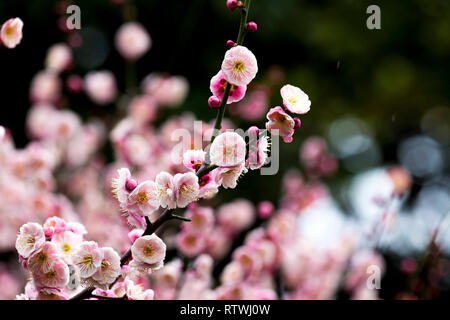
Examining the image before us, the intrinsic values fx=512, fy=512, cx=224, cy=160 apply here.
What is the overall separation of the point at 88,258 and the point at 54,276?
62mm

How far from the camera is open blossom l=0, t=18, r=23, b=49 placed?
100 centimetres

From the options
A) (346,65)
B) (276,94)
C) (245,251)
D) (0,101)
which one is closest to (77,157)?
(0,101)

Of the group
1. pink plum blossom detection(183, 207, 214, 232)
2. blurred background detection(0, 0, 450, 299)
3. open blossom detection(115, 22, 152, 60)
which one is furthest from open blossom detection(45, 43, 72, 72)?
pink plum blossom detection(183, 207, 214, 232)

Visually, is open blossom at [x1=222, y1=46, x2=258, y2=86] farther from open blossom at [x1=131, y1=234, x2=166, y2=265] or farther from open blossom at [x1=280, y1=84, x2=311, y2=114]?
open blossom at [x1=131, y1=234, x2=166, y2=265]

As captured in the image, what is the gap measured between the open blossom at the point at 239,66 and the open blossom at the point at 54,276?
38 centimetres

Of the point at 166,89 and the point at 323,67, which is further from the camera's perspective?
the point at 323,67

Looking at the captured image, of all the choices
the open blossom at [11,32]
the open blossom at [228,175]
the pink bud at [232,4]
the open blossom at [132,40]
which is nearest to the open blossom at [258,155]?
the open blossom at [228,175]

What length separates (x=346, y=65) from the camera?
3.66 m

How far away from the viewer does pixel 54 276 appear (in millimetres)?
784

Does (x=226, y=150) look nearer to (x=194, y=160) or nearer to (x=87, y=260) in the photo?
(x=194, y=160)

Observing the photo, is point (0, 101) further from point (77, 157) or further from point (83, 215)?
point (83, 215)

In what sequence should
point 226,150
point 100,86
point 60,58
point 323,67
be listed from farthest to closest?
point 323,67 < point 100,86 < point 60,58 < point 226,150

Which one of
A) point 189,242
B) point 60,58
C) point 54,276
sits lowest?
point 189,242

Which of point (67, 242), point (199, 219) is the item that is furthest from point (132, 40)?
point (67, 242)
